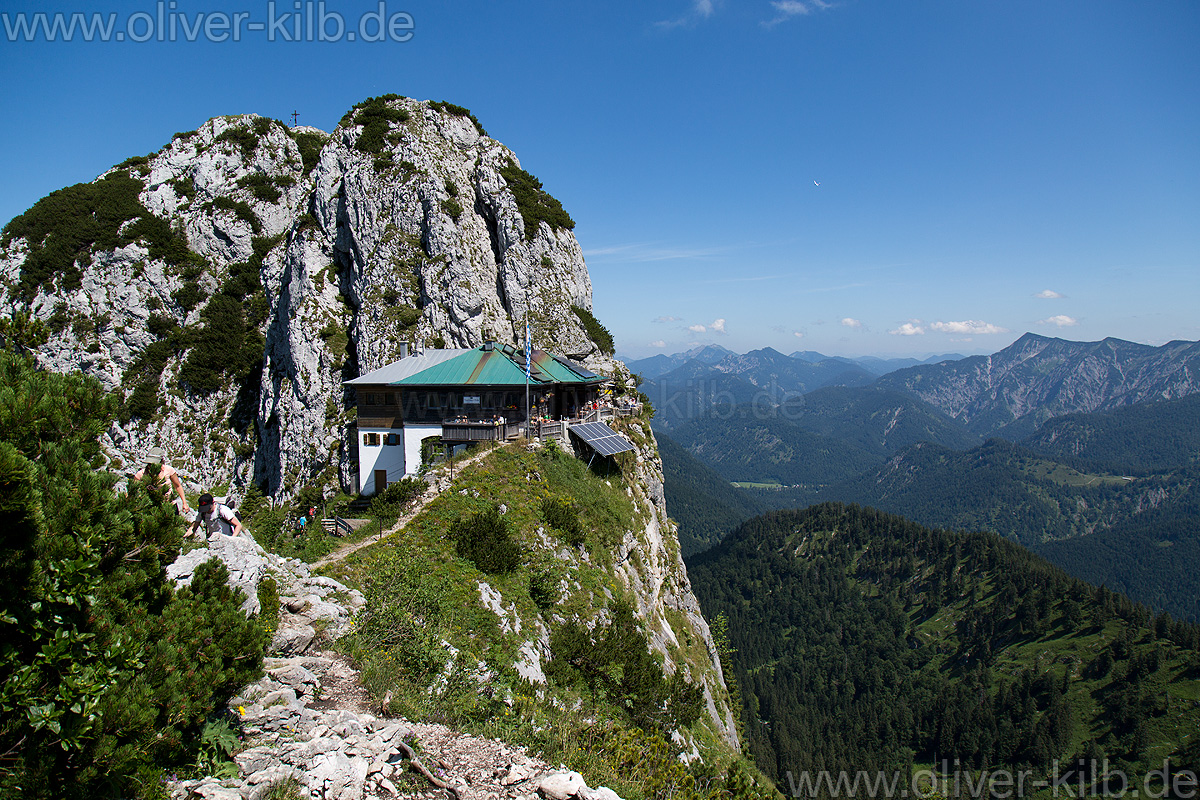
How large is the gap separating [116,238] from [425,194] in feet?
92.7

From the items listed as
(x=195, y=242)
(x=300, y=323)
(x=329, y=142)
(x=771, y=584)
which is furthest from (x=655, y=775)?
(x=771, y=584)

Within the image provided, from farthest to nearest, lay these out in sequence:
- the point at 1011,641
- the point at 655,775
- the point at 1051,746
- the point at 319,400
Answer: the point at 1011,641 < the point at 1051,746 < the point at 319,400 < the point at 655,775

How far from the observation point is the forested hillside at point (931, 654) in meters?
98.1

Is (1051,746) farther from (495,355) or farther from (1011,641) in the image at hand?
(495,355)

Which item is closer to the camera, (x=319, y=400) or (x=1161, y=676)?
(x=319, y=400)

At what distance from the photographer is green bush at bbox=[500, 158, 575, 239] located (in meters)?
46.9

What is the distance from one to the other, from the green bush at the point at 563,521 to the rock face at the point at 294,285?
23.0 metres

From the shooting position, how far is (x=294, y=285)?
44.2 metres

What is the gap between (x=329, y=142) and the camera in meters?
47.0

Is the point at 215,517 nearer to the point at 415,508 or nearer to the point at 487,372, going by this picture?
the point at 415,508

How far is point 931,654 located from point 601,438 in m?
158

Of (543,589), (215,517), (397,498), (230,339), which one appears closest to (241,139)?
(230,339)

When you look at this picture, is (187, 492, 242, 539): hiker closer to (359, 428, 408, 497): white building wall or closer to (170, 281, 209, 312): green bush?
(359, 428, 408, 497): white building wall

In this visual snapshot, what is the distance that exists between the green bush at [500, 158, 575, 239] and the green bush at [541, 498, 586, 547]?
A: 102 ft
